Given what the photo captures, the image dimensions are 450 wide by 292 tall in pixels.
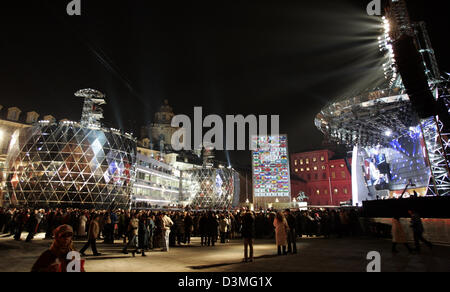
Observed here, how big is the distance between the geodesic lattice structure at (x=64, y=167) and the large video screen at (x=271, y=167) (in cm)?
3038

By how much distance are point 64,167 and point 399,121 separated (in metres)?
40.3

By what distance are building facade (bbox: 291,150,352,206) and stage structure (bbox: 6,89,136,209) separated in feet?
174

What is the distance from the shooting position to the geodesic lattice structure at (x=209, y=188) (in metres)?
62.6

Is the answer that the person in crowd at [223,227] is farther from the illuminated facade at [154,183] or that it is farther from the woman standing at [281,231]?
the illuminated facade at [154,183]

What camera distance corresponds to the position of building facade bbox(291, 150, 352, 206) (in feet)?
221

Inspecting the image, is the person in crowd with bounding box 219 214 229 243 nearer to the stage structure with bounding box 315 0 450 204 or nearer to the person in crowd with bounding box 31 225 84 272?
the person in crowd with bounding box 31 225 84 272

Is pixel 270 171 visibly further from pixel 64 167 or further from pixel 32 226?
pixel 32 226

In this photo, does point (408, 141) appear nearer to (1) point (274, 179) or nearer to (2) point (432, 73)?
(2) point (432, 73)

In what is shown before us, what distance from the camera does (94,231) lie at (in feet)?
29.1

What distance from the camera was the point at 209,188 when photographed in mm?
62719

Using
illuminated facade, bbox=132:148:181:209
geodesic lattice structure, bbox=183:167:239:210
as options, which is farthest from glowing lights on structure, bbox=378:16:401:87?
geodesic lattice structure, bbox=183:167:239:210

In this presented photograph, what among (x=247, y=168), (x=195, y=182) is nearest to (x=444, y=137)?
(x=195, y=182)

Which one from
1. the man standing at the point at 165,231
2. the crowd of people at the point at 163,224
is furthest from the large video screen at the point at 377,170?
the man standing at the point at 165,231
